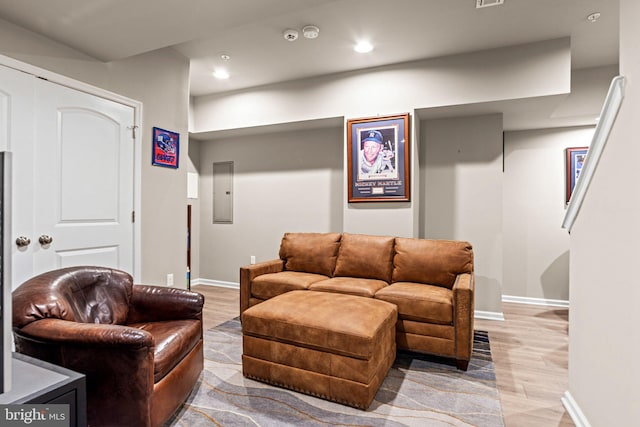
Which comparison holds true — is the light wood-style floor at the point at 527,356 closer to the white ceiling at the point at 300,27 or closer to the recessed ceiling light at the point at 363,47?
the white ceiling at the point at 300,27

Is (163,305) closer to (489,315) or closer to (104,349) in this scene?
(104,349)

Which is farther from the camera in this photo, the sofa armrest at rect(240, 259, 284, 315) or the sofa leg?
the sofa armrest at rect(240, 259, 284, 315)

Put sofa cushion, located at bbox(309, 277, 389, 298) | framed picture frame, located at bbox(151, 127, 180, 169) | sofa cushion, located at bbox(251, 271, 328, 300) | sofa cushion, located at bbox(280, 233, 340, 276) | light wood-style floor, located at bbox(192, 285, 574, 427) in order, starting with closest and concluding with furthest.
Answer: light wood-style floor, located at bbox(192, 285, 574, 427) → sofa cushion, located at bbox(309, 277, 389, 298) → sofa cushion, located at bbox(251, 271, 328, 300) → framed picture frame, located at bbox(151, 127, 180, 169) → sofa cushion, located at bbox(280, 233, 340, 276)

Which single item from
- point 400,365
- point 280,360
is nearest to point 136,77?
point 280,360

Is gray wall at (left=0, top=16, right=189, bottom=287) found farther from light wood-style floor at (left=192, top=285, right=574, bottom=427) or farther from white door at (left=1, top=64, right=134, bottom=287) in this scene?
light wood-style floor at (left=192, top=285, right=574, bottom=427)

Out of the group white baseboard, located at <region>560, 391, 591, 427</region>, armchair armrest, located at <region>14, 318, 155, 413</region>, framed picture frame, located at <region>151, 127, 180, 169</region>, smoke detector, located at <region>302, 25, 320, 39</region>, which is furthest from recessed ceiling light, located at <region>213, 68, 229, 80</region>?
white baseboard, located at <region>560, 391, 591, 427</region>

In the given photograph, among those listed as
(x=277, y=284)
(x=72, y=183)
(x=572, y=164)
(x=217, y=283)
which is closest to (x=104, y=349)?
(x=72, y=183)

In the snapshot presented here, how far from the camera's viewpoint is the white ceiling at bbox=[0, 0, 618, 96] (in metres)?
2.09

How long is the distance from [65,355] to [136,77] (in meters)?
2.52

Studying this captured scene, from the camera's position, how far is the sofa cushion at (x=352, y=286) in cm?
285

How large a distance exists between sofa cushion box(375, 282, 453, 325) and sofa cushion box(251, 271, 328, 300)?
731mm

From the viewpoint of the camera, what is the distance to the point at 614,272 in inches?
54.9

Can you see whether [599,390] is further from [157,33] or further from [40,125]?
[40,125]

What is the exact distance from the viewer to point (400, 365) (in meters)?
2.52
